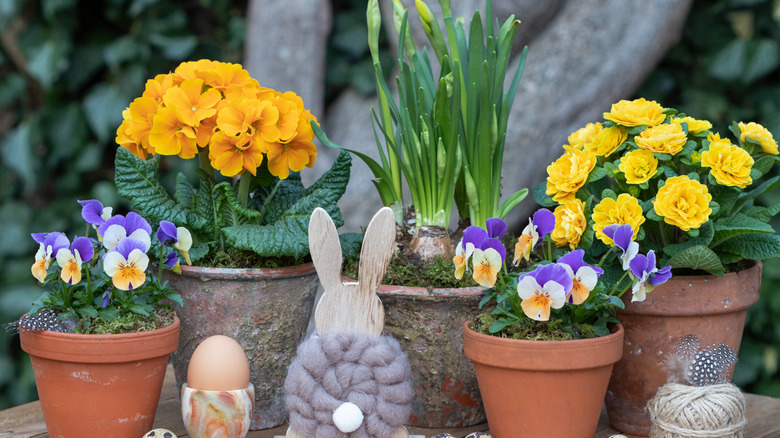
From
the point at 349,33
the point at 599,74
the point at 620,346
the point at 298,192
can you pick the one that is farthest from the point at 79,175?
the point at 620,346

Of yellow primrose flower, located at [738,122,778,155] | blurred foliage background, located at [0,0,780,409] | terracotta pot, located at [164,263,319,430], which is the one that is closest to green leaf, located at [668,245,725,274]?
yellow primrose flower, located at [738,122,778,155]

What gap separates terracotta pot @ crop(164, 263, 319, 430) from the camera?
112 cm

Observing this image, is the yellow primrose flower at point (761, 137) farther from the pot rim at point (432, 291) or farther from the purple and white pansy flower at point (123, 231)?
the purple and white pansy flower at point (123, 231)

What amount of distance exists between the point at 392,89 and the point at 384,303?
1220 millimetres

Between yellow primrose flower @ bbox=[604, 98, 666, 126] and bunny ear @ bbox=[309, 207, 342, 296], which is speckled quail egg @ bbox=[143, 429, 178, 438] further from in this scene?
yellow primrose flower @ bbox=[604, 98, 666, 126]

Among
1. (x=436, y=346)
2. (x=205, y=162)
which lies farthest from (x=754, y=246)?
(x=205, y=162)

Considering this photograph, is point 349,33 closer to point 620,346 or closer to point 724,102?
point 724,102

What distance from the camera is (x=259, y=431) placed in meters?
1.19

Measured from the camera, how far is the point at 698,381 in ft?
3.56

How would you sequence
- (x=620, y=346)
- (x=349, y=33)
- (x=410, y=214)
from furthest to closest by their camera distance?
(x=349, y=33), (x=410, y=214), (x=620, y=346)

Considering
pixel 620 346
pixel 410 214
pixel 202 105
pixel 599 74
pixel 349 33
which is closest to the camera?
pixel 620 346

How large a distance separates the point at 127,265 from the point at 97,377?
6.3 inches

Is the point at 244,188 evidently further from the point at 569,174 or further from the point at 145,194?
the point at 569,174

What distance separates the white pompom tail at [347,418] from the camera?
37.3 inches
